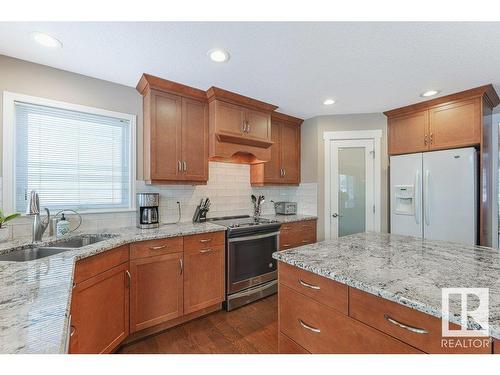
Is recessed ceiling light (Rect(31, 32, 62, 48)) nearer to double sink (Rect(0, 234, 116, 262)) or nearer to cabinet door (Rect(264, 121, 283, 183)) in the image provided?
double sink (Rect(0, 234, 116, 262))

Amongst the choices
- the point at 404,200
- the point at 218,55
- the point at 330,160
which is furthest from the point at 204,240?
the point at 404,200

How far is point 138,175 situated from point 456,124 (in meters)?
3.63

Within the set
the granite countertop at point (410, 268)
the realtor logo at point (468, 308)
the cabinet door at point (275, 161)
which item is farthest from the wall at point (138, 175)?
the realtor logo at point (468, 308)

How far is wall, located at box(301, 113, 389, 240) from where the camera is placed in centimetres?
321

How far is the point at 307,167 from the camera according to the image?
3643 millimetres

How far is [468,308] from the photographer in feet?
2.62

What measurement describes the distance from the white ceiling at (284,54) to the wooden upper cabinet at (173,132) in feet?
0.55

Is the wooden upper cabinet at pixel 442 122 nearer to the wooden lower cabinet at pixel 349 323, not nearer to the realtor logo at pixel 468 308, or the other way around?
the realtor logo at pixel 468 308

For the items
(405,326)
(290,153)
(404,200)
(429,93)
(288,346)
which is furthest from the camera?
(290,153)

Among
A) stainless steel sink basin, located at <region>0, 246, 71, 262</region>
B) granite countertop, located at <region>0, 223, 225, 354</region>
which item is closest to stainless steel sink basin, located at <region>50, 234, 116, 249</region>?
stainless steel sink basin, located at <region>0, 246, 71, 262</region>

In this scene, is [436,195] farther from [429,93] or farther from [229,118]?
[229,118]

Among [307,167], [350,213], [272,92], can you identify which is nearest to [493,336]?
[272,92]

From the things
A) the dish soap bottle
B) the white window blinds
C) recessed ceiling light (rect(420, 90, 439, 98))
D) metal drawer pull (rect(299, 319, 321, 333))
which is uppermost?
recessed ceiling light (rect(420, 90, 439, 98))

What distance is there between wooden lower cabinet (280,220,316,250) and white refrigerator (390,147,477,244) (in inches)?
41.2
